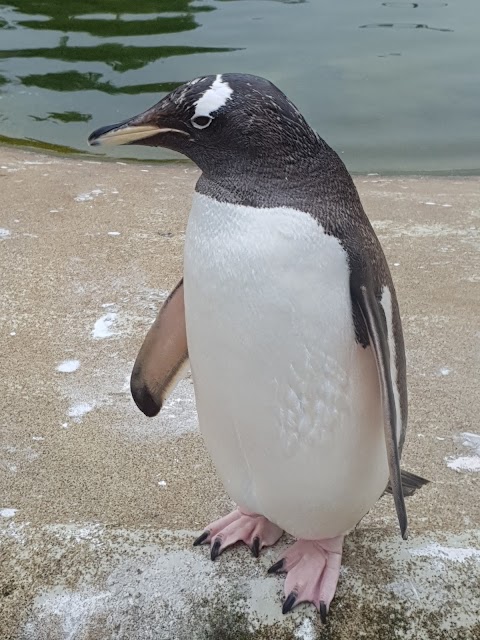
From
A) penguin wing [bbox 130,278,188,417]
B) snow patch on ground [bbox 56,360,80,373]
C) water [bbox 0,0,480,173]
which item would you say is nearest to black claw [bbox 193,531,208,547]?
penguin wing [bbox 130,278,188,417]

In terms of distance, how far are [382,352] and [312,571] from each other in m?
0.51

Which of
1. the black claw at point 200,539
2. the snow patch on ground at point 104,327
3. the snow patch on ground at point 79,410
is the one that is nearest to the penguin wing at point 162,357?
the black claw at point 200,539

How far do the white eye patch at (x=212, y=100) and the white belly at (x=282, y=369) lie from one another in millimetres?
150

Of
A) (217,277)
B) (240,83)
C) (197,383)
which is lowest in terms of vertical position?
(197,383)

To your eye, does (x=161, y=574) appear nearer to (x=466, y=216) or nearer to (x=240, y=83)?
(x=240, y=83)

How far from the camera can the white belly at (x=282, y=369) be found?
1.30 meters

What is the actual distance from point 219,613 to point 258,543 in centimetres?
19

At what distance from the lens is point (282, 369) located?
1.37 meters

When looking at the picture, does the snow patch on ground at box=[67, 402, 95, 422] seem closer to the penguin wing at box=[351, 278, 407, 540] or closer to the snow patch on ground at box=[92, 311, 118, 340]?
the snow patch on ground at box=[92, 311, 118, 340]

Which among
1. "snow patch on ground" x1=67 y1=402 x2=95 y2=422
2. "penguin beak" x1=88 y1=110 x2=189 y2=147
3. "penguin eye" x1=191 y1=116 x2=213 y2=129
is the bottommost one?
"snow patch on ground" x1=67 y1=402 x2=95 y2=422

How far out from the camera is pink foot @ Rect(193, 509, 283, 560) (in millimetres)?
1668

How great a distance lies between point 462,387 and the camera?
271cm

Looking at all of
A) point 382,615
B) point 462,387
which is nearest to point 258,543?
point 382,615

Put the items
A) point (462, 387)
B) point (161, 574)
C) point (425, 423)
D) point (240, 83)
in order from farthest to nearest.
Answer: point (462, 387), point (425, 423), point (161, 574), point (240, 83)
